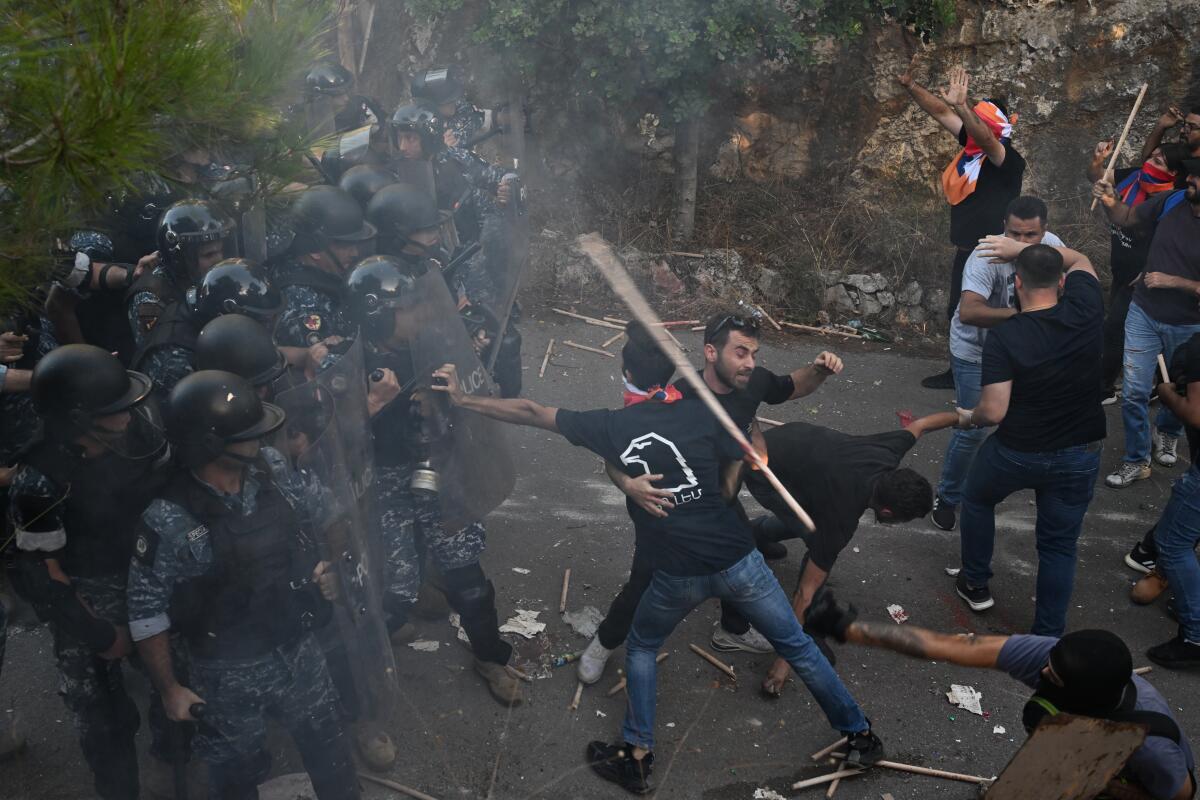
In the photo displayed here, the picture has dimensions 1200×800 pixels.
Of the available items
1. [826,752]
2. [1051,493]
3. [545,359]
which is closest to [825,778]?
[826,752]

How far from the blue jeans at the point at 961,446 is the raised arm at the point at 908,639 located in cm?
256

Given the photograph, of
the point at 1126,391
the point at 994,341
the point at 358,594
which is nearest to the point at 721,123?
the point at 1126,391

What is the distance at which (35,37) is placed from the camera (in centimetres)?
242

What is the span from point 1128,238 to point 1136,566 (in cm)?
249

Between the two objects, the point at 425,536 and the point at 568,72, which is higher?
the point at 568,72

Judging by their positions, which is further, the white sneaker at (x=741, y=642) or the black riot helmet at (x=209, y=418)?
the white sneaker at (x=741, y=642)

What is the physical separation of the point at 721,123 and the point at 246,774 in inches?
317

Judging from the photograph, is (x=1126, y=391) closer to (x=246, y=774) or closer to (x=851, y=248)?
(x=851, y=248)

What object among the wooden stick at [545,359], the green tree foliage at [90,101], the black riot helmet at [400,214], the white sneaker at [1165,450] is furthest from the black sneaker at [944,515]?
the green tree foliage at [90,101]

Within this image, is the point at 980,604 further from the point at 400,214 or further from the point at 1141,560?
the point at 400,214

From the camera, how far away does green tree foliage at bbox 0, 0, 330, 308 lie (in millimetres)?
2402

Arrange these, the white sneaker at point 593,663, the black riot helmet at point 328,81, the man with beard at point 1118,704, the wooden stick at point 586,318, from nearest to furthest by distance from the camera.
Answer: the man with beard at point 1118,704
the white sneaker at point 593,663
the black riot helmet at point 328,81
the wooden stick at point 586,318

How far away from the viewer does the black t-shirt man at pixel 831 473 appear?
4.49 metres

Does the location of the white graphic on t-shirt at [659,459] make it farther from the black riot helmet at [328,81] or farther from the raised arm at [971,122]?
the black riot helmet at [328,81]
